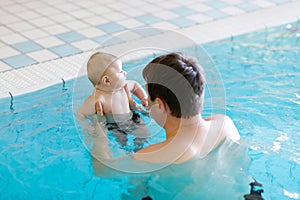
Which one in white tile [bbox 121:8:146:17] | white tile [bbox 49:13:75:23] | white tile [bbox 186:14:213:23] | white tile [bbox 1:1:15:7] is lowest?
white tile [bbox 1:1:15:7]

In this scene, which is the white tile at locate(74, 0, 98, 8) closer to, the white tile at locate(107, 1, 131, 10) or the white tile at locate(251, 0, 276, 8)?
the white tile at locate(107, 1, 131, 10)

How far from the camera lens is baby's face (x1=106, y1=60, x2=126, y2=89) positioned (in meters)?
3.17

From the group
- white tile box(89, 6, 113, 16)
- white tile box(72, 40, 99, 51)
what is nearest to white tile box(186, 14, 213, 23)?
white tile box(89, 6, 113, 16)

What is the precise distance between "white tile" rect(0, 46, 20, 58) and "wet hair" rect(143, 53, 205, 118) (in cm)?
251

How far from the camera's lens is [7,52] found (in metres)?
4.78

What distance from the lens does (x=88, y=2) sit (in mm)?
6086

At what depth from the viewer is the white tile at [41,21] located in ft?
17.8

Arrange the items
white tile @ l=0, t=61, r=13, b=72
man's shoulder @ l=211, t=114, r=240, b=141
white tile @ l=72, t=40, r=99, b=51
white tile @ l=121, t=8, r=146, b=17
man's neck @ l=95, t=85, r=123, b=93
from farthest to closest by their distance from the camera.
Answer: white tile @ l=121, t=8, r=146, b=17 → white tile @ l=72, t=40, r=99, b=51 → white tile @ l=0, t=61, r=13, b=72 → man's neck @ l=95, t=85, r=123, b=93 → man's shoulder @ l=211, t=114, r=240, b=141

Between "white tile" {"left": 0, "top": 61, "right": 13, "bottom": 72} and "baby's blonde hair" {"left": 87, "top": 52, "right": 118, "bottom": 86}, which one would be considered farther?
"white tile" {"left": 0, "top": 61, "right": 13, "bottom": 72}

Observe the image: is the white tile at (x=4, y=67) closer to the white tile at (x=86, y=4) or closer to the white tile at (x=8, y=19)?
the white tile at (x=8, y=19)

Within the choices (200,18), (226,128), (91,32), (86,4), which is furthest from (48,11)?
(226,128)

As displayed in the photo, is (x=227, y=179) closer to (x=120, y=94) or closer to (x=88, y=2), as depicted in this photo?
(x=120, y=94)

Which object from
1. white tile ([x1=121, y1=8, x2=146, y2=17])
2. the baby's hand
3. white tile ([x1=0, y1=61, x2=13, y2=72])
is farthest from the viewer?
white tile ([x1=121, y1=8, x2=146, y2=17])

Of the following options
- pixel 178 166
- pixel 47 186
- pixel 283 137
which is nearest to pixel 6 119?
pixel 47 186
